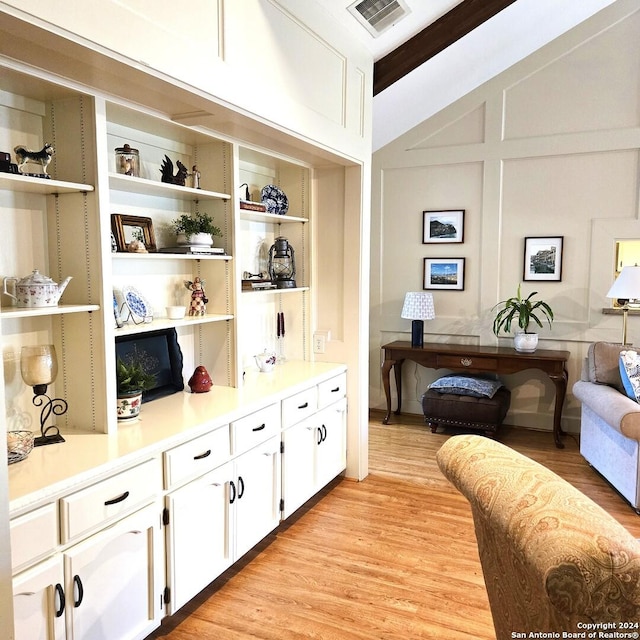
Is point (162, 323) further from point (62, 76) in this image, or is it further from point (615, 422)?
point (615, 422)

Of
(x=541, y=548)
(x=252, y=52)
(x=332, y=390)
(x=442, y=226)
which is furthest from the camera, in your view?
(x=442, y=226)

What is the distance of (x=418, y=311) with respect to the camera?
16.8 ft

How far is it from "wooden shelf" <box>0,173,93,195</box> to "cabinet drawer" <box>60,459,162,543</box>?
3.48 ft

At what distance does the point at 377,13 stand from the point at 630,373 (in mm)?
2790

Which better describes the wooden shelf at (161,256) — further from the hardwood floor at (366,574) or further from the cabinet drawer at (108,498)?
the hardwood floor at (366,574)

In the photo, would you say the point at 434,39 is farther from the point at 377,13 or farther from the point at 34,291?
the point at 34,291

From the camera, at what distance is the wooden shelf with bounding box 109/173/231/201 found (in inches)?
97.1

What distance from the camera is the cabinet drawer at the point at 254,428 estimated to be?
271 cm

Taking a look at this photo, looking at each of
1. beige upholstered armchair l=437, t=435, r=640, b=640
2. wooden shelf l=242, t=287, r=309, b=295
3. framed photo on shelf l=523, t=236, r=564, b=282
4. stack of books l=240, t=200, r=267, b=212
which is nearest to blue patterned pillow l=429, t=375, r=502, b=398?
framed photo on shelf l=523, t=236, r=564, b=282

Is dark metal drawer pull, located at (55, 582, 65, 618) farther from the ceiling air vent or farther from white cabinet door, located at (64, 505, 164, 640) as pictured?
the ceiling air vent

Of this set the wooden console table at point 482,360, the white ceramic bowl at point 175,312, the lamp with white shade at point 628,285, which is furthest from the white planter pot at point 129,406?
the lamp with white shade at point 628,285

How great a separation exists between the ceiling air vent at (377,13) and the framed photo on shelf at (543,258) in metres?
2.34

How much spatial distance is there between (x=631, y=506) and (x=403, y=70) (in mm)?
3185

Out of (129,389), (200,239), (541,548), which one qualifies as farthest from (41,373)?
(541,548)
